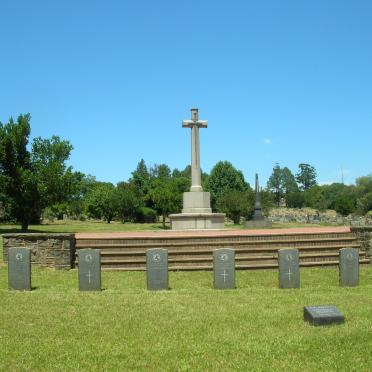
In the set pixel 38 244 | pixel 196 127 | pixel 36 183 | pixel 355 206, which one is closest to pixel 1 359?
pixel 38 244

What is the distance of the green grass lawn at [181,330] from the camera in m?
5.69

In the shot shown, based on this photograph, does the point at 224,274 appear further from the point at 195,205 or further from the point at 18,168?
the point at 18,168

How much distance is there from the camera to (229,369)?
17.8ft

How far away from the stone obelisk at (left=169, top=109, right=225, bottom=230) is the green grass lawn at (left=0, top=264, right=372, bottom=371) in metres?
12.2

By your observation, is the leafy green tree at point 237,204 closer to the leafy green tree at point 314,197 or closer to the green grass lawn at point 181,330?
the green grass lawn at point 181,330

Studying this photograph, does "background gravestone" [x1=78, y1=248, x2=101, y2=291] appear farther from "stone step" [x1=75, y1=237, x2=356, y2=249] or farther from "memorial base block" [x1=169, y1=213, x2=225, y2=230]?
"memorial base block" [x1=169, y1=213, x2=225, y2=230]

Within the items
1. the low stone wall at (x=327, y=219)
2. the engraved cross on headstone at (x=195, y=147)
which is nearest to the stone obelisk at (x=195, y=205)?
the engraved cross on headstone at (x=195, y=147)

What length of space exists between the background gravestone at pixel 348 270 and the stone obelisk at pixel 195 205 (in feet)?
41.3

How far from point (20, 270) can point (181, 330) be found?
17.3 ft

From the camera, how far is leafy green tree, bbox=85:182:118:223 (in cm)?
6200

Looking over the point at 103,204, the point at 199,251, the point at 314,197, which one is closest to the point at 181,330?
the point at 199,251

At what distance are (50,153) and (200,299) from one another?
27.1 m

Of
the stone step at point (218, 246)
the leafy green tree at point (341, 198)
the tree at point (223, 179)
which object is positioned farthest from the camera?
the leafy green tree at point (341, 198)

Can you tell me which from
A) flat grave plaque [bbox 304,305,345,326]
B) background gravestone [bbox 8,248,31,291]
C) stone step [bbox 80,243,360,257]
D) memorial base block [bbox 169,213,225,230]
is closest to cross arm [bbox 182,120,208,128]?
memorial base block [bbox 169,213,225,230]
